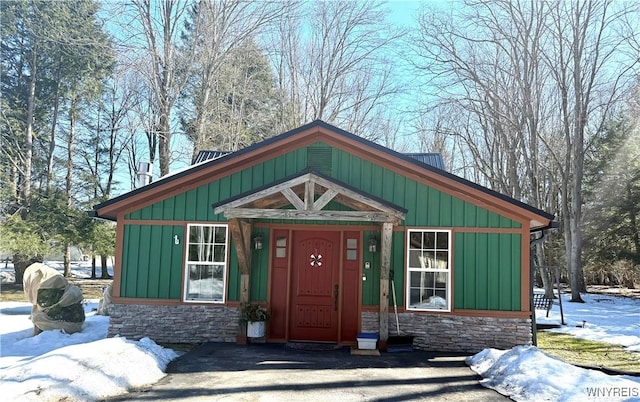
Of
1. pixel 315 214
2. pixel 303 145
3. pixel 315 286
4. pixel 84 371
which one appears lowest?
pixel 84 371

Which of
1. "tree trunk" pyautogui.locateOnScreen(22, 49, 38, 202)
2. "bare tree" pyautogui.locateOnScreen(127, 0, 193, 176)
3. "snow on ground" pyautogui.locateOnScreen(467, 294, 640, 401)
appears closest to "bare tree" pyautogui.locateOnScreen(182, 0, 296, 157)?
"bare tree" pyautogui.locateOnScreen(127, 0, 193, 176)

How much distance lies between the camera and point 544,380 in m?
5.66

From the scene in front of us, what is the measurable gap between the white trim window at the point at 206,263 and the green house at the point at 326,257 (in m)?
0.02

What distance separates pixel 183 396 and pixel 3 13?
21603 mm

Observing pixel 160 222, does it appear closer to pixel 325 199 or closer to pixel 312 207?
pixel 312 207

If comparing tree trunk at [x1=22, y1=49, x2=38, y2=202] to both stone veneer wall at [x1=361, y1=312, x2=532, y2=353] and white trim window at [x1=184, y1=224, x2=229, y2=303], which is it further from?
stone veneer wall at [x1=361, y1=312, x2=532, y2=353]

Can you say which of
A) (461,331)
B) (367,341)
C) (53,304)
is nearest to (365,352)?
(367,341)

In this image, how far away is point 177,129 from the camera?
26422 millimetres

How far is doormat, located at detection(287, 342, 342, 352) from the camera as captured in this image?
840 centimetres

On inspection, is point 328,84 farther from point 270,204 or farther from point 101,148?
point 270,204

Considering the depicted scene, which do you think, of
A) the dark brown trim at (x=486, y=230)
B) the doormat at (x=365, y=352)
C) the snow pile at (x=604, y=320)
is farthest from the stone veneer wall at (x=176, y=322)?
the snow pile at (x=604, y=320)

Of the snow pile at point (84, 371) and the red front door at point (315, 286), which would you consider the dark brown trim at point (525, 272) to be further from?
the snow pile at point (84, 371)

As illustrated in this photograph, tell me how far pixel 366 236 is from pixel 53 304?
700 centimetres

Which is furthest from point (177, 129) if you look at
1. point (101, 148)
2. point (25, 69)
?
point (25, 69)
